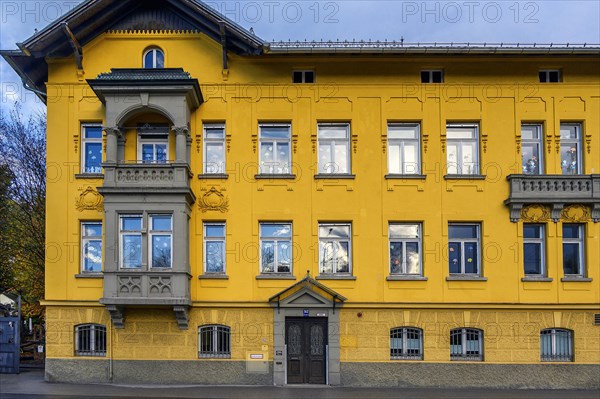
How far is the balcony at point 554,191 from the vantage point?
692 inches

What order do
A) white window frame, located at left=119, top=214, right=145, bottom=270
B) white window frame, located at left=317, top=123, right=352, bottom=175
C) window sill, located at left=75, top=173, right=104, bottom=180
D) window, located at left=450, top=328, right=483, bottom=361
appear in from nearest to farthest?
white window frame, located at left=119, top=214, right=145, bottom=270
window, located at left=450, top=328, right=483, bottom=361
window sill, located at left=75, top=173, right=104, bottom=180
white window frame, located at left=317, top=123, right=352, bottom=175

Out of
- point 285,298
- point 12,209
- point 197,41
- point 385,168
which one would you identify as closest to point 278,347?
point 285,298

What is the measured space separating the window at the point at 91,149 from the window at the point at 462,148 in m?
11.6

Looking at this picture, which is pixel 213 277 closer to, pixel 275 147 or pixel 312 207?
pixel 312 207

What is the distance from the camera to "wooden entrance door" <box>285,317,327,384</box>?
1755 cm

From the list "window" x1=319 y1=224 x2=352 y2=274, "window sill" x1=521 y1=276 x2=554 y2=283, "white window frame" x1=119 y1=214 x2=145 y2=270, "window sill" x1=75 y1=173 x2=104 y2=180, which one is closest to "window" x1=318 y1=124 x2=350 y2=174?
"window" x1=319 y1=224 x2=352 y2=274

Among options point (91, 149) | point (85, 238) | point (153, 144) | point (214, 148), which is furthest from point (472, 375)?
point (91, 149)

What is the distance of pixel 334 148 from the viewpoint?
18.5m

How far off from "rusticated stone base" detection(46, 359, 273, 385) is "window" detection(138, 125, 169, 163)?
6.56m

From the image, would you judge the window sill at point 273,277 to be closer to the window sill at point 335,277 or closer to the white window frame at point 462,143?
the window sill at point 335,277

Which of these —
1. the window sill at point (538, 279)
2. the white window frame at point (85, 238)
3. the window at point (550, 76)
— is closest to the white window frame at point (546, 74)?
the window at point (550, 76)

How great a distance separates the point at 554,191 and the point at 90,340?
51.3ft

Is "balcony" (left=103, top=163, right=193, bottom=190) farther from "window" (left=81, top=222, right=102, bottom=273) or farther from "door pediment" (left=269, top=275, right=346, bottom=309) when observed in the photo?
"door pediment" (left=269, top=275, right=346, bottom=309)

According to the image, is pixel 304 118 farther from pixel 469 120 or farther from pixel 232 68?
pixel 469 120
